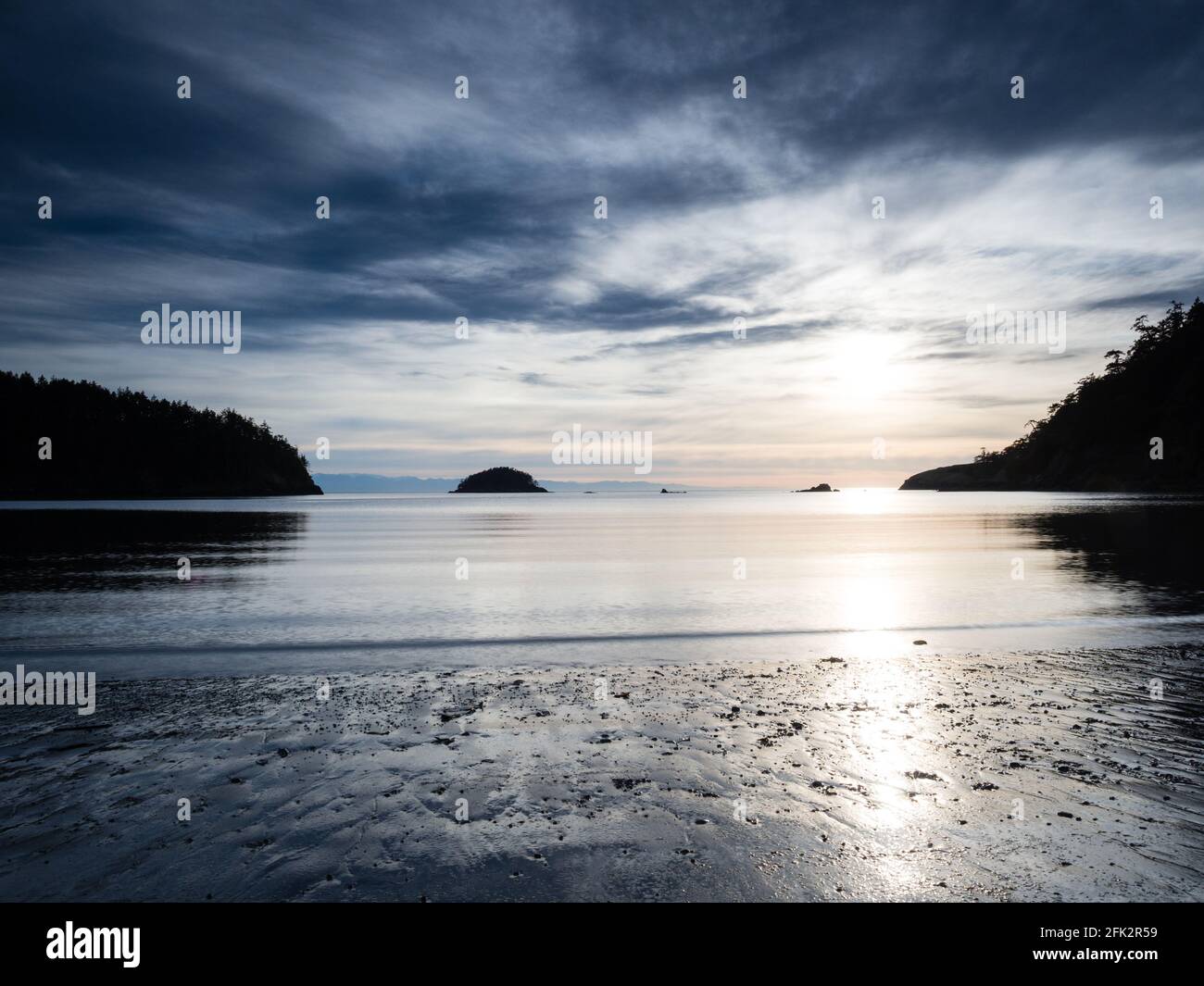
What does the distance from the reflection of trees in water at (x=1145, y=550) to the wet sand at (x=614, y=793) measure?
15.2m

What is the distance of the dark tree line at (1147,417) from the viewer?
15200cm

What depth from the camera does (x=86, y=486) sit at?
18438 centimetres

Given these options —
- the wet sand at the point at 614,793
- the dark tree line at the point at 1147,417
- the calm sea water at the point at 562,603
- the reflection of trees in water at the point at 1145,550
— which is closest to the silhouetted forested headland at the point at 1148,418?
the dark tree line at the point at 1147,417

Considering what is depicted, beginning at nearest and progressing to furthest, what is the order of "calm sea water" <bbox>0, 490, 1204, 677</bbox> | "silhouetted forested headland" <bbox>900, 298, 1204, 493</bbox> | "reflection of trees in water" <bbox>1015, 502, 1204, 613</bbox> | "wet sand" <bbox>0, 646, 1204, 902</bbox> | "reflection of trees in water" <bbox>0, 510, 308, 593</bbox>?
"wet sand" <bbox>0, 646, 1204, 902</bbox>
"calm sea water" <bbox>0, 490, 1204, 677</bbox>
"reflection of trees in water" <bbox>1015, 502, 1204, 613</bbox>
"reflection of trees in water" <bbox>0, 510, 308, 593</bbox>
"silhouetted forested headland" <bbox>900, 298, 1204, 493</bbox>

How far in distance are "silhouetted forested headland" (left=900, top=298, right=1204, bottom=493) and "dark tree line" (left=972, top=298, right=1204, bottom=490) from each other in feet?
0.66

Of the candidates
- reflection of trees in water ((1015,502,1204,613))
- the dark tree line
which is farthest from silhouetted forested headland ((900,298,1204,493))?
reflection of trees in water ((1015,502,1204,613))

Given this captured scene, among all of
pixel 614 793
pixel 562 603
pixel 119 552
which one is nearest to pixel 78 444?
pixel 119 552

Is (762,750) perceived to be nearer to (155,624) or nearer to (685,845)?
(685,845)

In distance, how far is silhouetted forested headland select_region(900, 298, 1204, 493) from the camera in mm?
151750

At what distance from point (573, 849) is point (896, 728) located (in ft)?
18.1

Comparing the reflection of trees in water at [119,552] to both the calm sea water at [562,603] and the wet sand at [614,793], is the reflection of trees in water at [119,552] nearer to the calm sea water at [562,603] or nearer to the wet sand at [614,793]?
the calm sea water at [562,603]

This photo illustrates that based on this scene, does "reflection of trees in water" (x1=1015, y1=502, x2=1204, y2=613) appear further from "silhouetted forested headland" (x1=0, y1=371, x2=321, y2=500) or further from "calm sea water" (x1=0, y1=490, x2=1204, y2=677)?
"silhouetted forested headland" (x1=0, y1=371, x2=321, y2=500)
